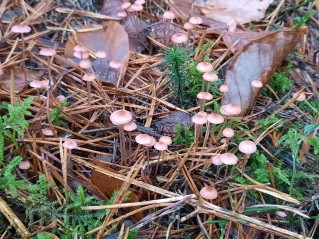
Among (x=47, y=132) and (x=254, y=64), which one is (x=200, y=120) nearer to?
(x=254, y=64)

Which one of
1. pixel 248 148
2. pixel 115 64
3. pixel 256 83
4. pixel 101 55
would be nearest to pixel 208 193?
pixel 248 148

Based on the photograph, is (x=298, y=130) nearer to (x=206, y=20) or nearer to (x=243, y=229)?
(x=243, y=229)

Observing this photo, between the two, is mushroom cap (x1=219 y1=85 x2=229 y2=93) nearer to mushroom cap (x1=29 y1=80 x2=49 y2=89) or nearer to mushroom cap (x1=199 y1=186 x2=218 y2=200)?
mushroom cap (x1=199 y1=186 x2=218 y2=200)

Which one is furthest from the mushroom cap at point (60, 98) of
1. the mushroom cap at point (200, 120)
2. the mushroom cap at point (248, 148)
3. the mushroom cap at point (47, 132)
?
the mushroom cap at point (248, 148)

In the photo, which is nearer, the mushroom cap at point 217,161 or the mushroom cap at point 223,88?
the mushroom cap at point 217,161

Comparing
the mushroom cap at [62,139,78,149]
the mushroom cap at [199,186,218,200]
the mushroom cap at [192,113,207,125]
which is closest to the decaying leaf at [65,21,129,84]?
the mushroom cap at [62,139,78,149]

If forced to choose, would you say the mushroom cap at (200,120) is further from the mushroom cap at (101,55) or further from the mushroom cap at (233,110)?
the mushroom cap at (101,55)
